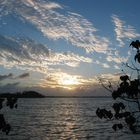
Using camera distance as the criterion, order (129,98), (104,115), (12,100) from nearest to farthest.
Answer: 1. (129,98)
2. (104,115)
3. (12,100)

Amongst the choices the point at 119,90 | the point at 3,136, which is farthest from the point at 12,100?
the point at 3,136

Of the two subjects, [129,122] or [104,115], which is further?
[104,115]

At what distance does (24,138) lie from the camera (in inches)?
2013

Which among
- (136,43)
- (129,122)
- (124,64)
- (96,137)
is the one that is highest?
(136,43)

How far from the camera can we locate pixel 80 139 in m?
51.9

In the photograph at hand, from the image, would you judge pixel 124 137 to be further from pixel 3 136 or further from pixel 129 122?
pixel 129 122

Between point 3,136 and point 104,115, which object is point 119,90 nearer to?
point 104,115

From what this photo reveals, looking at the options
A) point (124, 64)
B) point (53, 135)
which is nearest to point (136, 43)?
point (124, 64)

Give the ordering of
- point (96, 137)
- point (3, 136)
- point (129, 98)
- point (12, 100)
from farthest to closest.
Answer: point (96, 137) → point (3, 136) → point (12, 100) → point (129, 98)

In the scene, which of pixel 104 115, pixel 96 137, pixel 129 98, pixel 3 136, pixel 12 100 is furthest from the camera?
pixel 96 137

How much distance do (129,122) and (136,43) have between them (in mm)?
1917

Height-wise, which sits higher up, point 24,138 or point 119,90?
point 119,90

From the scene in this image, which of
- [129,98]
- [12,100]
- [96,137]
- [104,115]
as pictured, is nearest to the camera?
[129,98]

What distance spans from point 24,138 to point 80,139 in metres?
9.24
